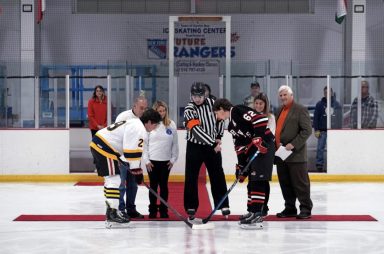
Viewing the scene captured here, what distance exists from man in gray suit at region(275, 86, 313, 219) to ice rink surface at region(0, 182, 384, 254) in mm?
291

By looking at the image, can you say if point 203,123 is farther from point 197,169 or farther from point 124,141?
point 124,141

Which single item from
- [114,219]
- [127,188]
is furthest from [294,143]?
[114,219]

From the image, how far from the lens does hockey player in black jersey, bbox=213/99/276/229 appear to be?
6.79 m

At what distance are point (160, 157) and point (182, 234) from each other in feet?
3.62

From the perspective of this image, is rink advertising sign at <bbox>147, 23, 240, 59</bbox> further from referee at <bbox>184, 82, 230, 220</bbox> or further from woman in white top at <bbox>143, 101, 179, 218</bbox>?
referee at <bbox>184, 82, 230, 220</bbox>

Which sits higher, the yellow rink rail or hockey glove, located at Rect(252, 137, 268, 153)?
hockey glove, located at Rect(252, 137, 268, 153)

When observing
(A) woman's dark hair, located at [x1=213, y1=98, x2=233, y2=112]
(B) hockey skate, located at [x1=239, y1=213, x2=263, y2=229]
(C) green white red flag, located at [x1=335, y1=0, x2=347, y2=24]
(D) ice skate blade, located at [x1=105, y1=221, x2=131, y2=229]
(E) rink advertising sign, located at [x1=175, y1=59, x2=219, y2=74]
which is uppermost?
(C) green white red flag, located at [x1=335, y1=0, x2=347, y2=24]

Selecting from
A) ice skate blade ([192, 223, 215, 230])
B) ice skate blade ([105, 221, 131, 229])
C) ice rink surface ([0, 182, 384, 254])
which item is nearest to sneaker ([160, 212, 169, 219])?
ice rink surface ([0, 182, 384, 254])

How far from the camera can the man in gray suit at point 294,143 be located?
748 centimetres

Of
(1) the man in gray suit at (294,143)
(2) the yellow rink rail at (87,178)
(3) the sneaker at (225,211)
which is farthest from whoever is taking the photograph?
(2) the yellow rink rail at (87,178)

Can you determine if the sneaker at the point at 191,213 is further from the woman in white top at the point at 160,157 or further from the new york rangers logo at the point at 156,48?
the new york rangers logo at the point at 156,48

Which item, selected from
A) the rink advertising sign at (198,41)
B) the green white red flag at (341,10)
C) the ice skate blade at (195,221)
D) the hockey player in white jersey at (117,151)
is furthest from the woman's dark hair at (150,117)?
the green white red flag at (341,10)

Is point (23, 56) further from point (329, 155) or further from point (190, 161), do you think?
point (190, 161)

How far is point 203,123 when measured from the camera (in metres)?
7.20
